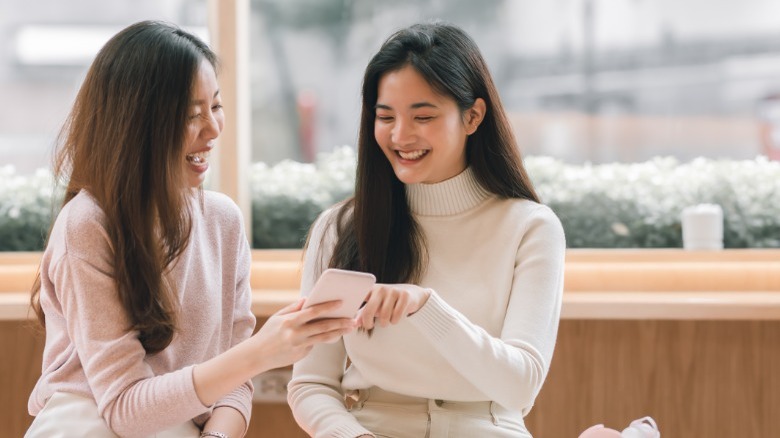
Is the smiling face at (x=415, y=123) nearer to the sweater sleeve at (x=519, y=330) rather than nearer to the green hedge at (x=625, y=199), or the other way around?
the sweater sleeve at (x=519, y=330)

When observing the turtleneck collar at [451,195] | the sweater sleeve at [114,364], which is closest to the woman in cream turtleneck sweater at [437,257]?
the turtleneck collar at [451,195]

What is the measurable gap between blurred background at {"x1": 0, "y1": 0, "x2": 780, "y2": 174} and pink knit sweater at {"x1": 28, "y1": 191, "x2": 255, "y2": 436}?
133 cm

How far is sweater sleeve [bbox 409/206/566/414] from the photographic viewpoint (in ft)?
5.38

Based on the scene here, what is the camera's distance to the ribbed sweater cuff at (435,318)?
1633mm

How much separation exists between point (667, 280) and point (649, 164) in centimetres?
40

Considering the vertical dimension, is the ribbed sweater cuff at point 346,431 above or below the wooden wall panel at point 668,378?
above

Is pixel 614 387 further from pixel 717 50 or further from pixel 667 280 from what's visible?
pixel 717 50

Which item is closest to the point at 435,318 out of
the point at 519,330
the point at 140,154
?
the point at 519,330

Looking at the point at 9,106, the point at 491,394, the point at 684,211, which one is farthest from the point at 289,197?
the point at 491,394

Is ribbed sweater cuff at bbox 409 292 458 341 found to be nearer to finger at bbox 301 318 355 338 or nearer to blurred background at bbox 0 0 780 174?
finger at bbox 301 318 355 338

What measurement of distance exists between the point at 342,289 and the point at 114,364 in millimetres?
405

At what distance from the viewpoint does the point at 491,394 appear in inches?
67.1

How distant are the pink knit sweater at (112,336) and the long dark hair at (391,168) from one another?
320 mm

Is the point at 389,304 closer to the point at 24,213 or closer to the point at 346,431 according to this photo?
the point at 346,431
